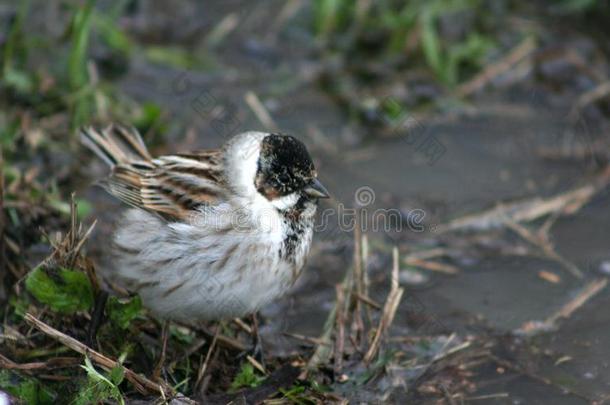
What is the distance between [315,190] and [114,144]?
134 cm

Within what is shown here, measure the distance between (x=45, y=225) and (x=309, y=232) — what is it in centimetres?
147

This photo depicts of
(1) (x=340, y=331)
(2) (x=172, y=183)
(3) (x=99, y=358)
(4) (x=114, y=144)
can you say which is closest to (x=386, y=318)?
(1) (x=340, y=331)

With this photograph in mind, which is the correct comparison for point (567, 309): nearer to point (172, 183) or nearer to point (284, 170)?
point (284, 170)

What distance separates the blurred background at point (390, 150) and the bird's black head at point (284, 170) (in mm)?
619

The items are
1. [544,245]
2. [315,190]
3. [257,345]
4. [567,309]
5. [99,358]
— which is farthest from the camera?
[544,245]

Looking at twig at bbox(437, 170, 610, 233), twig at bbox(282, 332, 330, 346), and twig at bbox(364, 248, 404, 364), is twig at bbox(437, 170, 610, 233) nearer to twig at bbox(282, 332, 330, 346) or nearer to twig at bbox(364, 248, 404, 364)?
twig at bbox(364, 248, 404, 364)

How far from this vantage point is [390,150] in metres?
6.65

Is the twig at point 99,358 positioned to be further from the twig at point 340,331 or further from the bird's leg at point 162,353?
the twig at point 340,331

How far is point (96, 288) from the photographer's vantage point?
4.24 meters

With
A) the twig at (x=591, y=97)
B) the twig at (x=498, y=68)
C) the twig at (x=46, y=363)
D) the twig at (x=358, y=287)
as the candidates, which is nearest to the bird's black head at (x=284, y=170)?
the twig at (x=358, y=287)

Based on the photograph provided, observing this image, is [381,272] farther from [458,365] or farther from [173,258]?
[173,258]

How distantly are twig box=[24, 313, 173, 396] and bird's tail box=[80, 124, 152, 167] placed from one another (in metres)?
1.33

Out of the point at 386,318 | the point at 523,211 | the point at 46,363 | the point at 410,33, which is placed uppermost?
the point at 410,33

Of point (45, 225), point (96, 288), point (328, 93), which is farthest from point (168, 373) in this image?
point (328, 93)
